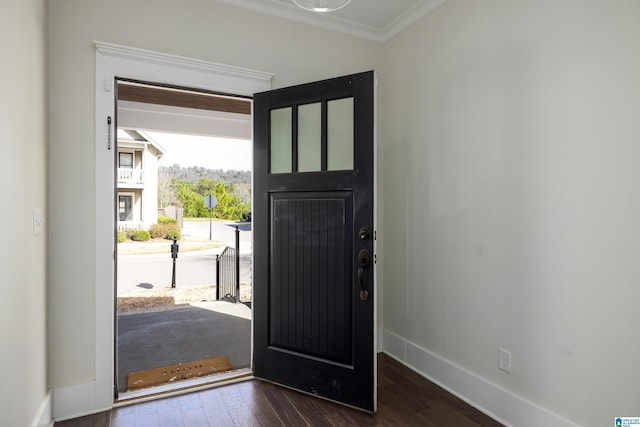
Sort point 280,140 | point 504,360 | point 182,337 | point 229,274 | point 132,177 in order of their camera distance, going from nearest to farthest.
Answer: point 504,360 < point 280,140 < point 182,337 < point 229,274 < point 132,177

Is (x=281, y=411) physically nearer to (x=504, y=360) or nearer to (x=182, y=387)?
(x=182, y=387)

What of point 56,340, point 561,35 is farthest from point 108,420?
point 561,35

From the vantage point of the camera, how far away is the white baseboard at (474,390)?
193 centimetres

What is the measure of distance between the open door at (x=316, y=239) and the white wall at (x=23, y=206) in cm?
126

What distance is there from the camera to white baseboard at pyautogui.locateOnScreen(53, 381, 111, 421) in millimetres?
2115

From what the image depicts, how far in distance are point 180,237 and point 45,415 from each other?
18.3ft

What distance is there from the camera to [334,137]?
239 centimetres

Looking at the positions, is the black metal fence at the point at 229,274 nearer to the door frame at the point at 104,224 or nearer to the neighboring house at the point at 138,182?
the neighboring house at the point at 138,182

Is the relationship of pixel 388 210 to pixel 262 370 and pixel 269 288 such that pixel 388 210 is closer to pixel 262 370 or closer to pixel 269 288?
pixel 269 288

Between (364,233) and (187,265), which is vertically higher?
(364,233)

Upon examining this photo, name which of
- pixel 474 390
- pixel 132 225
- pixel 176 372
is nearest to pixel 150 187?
pixel 132 225

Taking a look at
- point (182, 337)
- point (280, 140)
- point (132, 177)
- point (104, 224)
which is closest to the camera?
point (104, 224)

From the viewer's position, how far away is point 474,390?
2.29 metres

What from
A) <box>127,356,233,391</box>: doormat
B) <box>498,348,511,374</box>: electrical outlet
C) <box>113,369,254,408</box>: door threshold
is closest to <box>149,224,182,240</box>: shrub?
<box>127,356,233,391</box>: doormat
